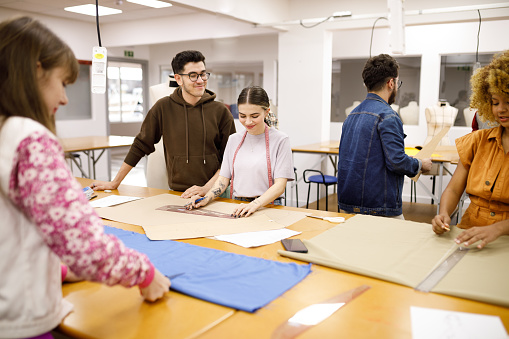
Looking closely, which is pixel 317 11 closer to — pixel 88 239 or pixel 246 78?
pixel 246 78

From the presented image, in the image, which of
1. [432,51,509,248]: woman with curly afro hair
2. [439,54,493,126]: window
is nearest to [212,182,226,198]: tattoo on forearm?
[432,51,509,248]: woman with curly afro hair

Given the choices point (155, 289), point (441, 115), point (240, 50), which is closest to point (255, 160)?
point (155, 289)

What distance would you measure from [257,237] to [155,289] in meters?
0.61

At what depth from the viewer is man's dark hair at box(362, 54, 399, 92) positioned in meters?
2.34

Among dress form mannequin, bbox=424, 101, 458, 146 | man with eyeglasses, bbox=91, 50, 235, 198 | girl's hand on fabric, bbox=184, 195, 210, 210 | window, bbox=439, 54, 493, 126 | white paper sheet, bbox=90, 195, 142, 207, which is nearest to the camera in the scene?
girl's hand on fabric, bbox=184, 195, 210, 210

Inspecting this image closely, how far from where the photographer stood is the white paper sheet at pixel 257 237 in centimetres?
160

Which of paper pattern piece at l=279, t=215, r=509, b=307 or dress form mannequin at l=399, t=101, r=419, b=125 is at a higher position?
dress form mannequin at l=399, t=101, r=419, b=125

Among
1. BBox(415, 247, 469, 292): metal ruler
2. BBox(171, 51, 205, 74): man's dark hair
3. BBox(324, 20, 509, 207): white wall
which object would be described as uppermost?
BBox(324, 20, 509, 207): white wall

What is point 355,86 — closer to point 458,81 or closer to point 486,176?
point 458,81

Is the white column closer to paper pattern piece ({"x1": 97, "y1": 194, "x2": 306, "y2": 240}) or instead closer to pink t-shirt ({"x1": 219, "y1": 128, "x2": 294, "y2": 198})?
pink t-shirt ({"x1": 219, "y1": 128, "x2": 294, "y2": 198})

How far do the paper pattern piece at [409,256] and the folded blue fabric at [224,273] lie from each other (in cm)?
14

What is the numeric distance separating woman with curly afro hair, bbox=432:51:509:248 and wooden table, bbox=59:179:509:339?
42 centimetres

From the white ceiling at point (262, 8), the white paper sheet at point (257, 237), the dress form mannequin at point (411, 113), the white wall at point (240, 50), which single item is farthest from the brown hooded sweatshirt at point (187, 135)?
the white wall at point (240, 50)

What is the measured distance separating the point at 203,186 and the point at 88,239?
1.65m
